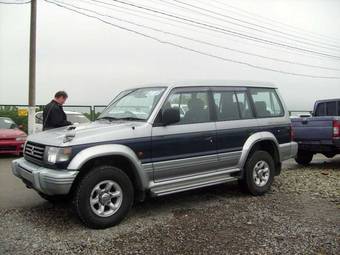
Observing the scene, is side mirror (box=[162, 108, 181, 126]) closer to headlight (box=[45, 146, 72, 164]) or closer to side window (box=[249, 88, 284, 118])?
headlight (box=[45, 146, 72, 164])

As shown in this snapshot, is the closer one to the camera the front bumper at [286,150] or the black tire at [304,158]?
the front bumper at [286,150]

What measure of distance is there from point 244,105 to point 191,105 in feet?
3.98

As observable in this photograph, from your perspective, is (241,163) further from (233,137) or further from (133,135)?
(133,135)

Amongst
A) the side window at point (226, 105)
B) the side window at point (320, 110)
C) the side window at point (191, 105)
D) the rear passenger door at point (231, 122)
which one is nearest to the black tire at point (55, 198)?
the side window at point (191, 105)

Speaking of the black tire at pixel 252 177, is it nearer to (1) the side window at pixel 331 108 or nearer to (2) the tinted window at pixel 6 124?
(1) the side window at pixel 331 108

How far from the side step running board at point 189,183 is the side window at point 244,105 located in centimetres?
98

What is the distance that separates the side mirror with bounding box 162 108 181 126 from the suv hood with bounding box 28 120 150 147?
25 cm

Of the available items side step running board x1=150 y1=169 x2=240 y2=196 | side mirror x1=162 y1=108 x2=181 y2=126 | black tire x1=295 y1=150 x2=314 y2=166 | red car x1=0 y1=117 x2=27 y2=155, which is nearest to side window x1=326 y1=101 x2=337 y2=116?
black tire x1=295 y1=150 x2=314 y2=166

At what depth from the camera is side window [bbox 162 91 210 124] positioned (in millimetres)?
6148

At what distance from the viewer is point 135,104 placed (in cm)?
631

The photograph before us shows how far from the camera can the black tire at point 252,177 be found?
22.7ft

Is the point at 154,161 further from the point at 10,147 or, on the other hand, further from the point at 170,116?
the point at 10,147

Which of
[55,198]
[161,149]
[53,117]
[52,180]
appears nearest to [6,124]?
[53,117]

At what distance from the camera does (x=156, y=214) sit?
590 centimetres
